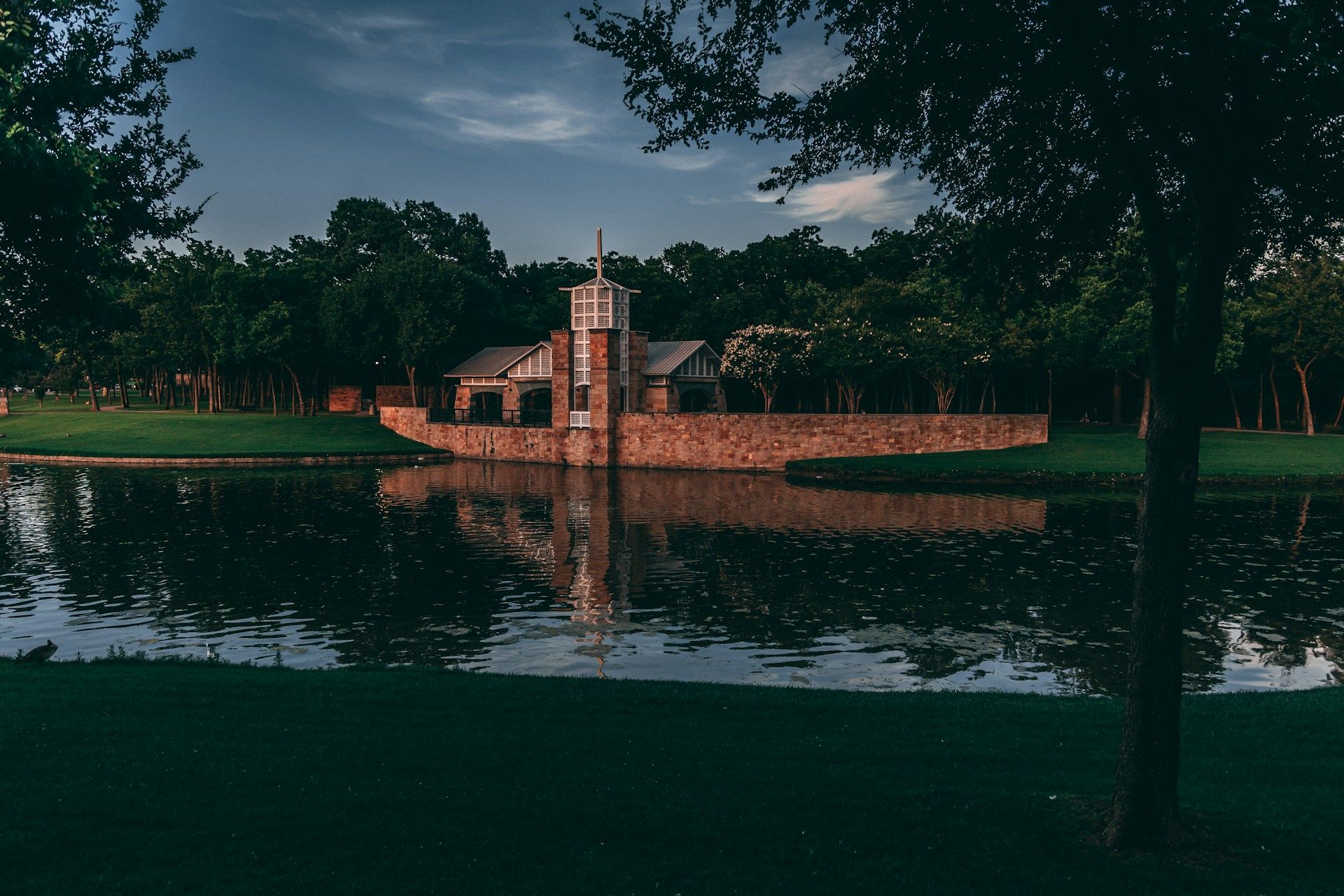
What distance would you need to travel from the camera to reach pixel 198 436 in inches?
2761

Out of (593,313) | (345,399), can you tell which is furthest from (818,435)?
(345,399)

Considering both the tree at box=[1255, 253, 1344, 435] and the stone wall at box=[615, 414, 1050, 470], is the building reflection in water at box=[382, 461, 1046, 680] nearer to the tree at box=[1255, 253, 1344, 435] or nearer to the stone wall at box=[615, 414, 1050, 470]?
the stone wall at box=[615, 414, 1050, 470]

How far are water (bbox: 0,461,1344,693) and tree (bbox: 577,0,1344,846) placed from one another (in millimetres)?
9137

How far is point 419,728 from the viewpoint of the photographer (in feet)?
36.9

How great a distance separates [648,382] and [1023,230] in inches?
2581

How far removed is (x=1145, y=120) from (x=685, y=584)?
63.5 ft

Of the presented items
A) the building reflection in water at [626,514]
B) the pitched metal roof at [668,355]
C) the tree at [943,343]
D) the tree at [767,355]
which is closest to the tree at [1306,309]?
the tree at [943,343]

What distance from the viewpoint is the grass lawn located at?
65125mm

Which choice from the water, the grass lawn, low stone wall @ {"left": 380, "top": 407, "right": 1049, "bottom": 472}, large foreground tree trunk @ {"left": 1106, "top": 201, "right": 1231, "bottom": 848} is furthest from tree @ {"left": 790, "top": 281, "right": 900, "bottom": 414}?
large foreground tree trunk @ {"left": 1106, "top": 201, "right": 1231, "bottom": 848}

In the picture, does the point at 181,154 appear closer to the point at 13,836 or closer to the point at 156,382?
the point at 13,836

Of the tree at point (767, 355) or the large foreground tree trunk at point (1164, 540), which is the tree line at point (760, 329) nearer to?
the tree at point (767, 355)

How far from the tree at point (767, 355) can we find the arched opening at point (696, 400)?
14.2 feet

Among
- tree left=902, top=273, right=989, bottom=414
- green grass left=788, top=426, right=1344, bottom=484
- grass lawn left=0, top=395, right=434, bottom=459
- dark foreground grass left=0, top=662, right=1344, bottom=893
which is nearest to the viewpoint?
dark foreground grass left=0, top=662, right=1344, bottom=893

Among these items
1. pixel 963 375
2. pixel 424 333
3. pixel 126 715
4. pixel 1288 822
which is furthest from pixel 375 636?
pixel 424 333
